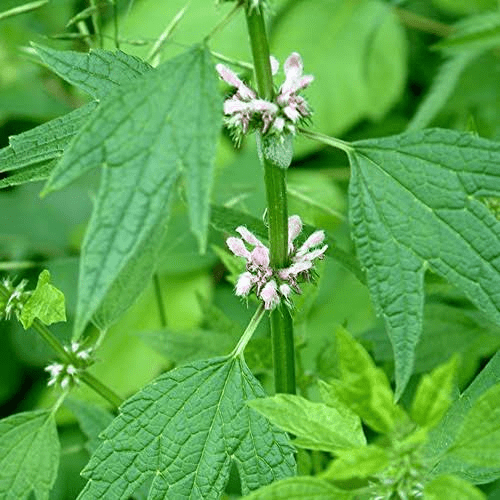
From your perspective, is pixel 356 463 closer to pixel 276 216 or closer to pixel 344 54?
pixel 276 216

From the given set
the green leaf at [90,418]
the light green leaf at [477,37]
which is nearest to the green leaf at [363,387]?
the green leaf at [90,418]

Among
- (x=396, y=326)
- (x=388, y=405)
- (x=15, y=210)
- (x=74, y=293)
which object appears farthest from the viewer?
(x=15, y=210)

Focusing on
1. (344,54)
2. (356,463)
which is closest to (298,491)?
(356,463)

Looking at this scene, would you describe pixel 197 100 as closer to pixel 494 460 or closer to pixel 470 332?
pixel 494 460

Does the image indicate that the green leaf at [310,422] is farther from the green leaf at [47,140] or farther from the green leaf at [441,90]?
the green leaf at [441,90]

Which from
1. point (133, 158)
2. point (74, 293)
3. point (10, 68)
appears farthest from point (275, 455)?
point (10, 68)
